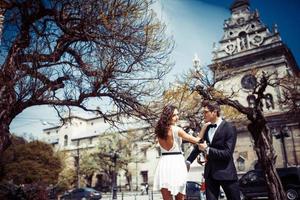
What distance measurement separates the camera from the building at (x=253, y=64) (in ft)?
107

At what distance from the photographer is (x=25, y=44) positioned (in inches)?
357

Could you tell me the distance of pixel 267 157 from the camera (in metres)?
12.4

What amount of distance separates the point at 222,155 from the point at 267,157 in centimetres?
964

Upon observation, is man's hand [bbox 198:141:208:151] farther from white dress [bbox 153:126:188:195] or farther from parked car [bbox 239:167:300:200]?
parked car [bbox 239:167:300:200]

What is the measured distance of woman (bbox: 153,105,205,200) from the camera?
4.03m

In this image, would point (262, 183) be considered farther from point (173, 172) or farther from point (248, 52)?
point (248, 52)

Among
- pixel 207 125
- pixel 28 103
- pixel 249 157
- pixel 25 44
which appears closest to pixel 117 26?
pixel 25 44

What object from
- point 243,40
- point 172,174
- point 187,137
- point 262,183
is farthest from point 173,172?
point 243,40

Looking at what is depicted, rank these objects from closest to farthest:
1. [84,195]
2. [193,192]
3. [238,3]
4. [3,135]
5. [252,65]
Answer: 1. [3,135]
2. [193,192]
3. [84,195]
4. [252,65]
5. [238,3]

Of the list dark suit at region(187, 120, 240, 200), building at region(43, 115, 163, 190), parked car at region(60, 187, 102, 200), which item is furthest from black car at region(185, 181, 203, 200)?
building at region(43, 115, 163, 190)

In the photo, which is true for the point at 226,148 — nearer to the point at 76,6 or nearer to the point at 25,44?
the point at 76,6

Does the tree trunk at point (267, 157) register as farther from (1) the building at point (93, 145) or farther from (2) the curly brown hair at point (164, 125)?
(1) the building at point (93, 145)

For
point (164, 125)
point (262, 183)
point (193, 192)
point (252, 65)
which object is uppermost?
point (252, 65)

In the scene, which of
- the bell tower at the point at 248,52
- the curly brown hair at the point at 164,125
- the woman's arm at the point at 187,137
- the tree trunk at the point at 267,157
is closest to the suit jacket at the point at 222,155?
the woman's arm at the point at 187,137
